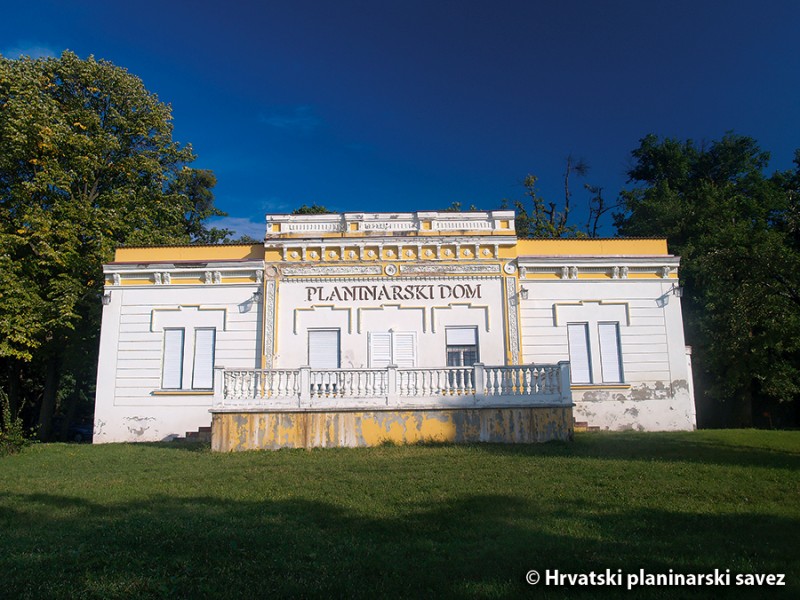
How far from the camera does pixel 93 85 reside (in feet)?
83.5

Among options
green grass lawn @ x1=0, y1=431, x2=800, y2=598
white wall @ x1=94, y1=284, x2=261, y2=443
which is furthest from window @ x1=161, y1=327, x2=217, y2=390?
green grass lawn @ x1=0, y1=431, x2=800, y2=598

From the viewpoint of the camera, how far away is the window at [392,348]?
64.1 feet

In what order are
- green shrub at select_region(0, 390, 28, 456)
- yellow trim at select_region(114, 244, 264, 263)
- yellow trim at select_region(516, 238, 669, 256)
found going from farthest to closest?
yellow trim at select_region(114, 244, 264, 263) < yellow trim at select_region(516, 238, 669, 256) < green shrub at select_region(0, 390, 28, 456)

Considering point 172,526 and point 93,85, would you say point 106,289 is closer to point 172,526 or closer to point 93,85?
point 93,85

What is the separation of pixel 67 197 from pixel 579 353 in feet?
65.6

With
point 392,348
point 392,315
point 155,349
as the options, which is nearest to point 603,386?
point 392,348

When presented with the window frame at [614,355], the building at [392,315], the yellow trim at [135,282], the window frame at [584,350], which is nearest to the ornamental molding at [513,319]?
the building at [392,315]

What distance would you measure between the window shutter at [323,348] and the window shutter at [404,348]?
5.95ft

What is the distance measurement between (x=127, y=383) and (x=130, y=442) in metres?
1.96

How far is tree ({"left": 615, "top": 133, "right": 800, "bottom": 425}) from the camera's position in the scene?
45.9 ft

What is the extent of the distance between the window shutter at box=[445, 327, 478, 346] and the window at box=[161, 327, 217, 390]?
294 inches

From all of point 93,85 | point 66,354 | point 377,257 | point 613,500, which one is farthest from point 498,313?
point 93,85

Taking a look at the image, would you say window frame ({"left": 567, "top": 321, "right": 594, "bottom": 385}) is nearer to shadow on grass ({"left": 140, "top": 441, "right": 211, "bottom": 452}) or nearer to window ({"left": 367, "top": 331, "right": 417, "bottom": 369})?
window ({"left": 367, "top": 331, "right": 417, "bottom": 369})

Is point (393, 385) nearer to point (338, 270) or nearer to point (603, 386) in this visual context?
point (338, 270)
